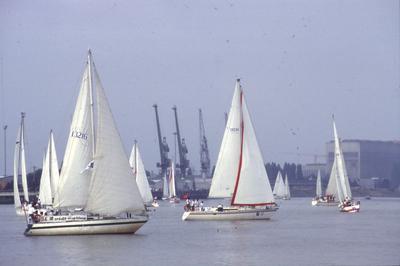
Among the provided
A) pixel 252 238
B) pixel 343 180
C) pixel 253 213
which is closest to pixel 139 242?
pixel 252 238

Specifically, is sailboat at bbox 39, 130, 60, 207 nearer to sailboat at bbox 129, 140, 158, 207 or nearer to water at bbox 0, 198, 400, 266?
water at bbox 0, 198, 400, 266

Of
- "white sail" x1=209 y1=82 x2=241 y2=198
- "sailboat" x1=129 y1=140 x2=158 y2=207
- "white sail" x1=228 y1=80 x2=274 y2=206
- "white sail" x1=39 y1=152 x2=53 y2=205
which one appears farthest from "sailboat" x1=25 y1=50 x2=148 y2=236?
"sailboat" x1=129 y1=140 x2=158 y2=207

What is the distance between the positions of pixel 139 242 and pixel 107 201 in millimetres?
2228

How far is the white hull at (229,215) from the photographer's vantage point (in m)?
→ 63.3

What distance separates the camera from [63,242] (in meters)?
45.8

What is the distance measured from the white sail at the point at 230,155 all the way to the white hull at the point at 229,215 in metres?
1.21

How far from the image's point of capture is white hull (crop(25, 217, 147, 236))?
153 ft

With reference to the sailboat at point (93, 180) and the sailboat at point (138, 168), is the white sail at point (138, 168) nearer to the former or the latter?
the sailboat at point (138, 168)

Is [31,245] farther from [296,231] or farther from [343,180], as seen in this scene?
[343,180]

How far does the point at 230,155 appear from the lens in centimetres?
6450

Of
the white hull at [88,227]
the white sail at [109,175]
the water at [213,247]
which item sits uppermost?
the white sail at [109,175]

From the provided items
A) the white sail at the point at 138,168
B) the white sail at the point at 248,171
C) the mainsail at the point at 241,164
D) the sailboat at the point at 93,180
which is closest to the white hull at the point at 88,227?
the sailboat at the point at 93,180

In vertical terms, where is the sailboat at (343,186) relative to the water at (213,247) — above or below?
above

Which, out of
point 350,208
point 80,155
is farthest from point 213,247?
point 350,208
